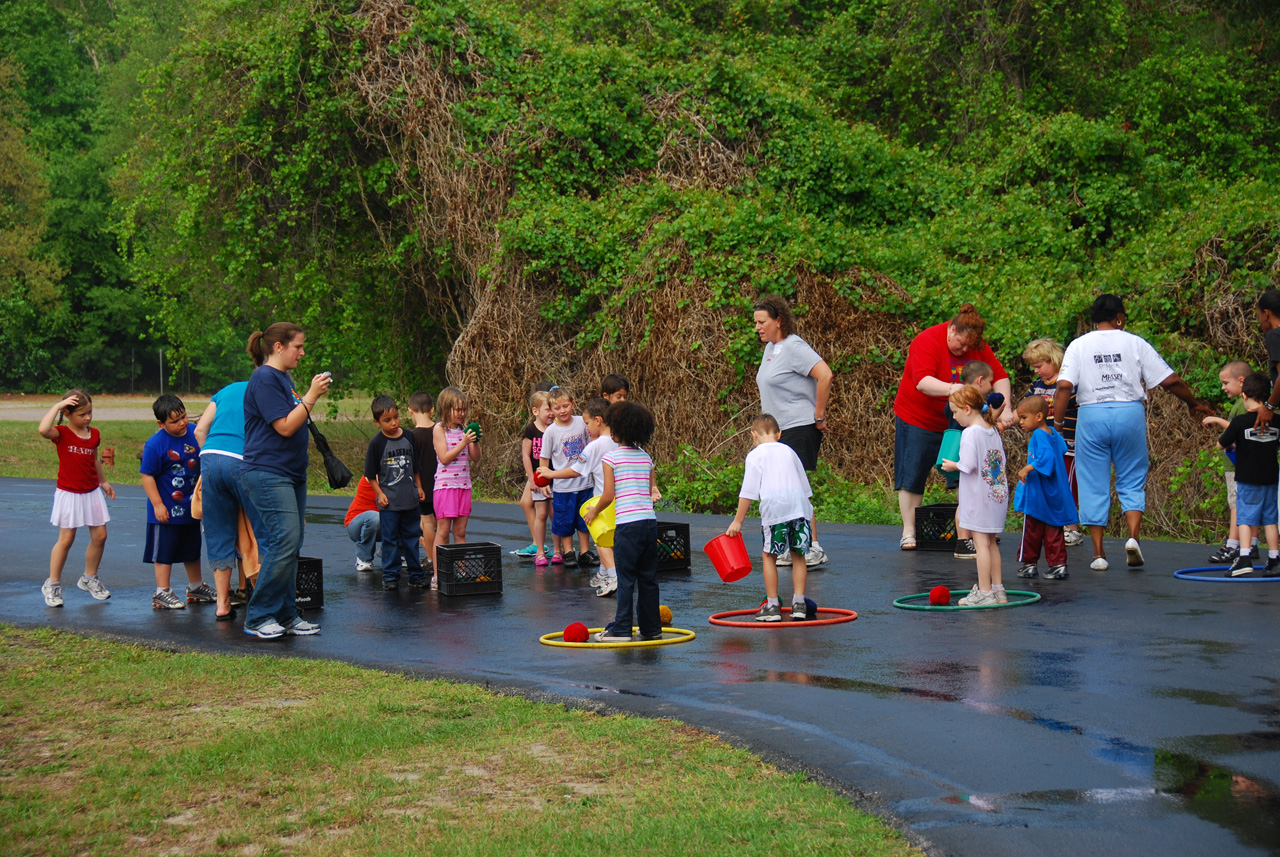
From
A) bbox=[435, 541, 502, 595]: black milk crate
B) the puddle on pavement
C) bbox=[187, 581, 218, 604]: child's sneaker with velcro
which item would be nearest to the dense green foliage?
bbox=[435, 541, 502, 595]: black milk crate

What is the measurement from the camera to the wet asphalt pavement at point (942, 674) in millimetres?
4531

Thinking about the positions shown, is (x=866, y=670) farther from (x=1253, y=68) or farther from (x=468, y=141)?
(x=1253, y=68)

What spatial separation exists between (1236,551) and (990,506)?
2.81 meters

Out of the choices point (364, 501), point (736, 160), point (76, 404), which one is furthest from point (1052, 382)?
point (736, 160)

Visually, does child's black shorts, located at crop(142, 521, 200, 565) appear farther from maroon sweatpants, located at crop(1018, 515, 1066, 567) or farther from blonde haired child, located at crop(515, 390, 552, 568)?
maroon sweatpants, located at crop(1018, 515, 1066, 567)

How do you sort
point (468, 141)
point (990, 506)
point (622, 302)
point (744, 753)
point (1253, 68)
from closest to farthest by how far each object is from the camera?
point (744, 753)
point (990, 506)
point (622, 302)
point (468, 141)
point (1253, 68)

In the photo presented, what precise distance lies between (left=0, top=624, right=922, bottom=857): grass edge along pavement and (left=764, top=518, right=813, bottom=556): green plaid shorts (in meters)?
2.45

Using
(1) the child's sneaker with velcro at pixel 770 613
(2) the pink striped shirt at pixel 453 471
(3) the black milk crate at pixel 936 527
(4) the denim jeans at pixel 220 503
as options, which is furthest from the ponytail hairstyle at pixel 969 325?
(4) the denim jeans at pixel 220 503

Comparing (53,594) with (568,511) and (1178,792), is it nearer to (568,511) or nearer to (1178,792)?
(568,511)

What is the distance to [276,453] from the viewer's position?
7.80 m

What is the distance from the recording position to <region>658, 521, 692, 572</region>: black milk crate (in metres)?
11.0

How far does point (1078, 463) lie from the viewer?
32.8ft

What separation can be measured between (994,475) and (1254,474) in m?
2.44

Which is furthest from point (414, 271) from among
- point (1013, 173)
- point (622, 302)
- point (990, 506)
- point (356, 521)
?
point (990, 506)
